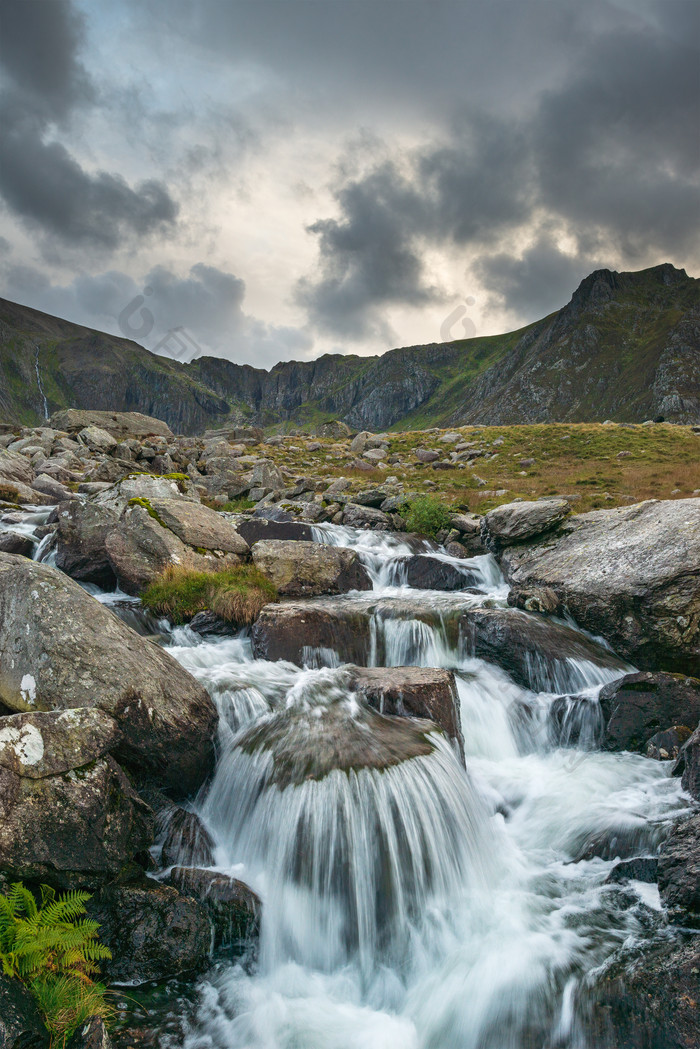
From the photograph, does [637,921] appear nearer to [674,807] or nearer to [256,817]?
[674,807]

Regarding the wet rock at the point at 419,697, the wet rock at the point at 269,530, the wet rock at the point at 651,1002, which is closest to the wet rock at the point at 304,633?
the wet rock at the point at 419,697

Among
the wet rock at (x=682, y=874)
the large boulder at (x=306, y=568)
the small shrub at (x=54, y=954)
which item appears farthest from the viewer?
the large boulder at (x=306, y=568)

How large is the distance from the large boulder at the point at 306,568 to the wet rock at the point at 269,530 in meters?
2.76

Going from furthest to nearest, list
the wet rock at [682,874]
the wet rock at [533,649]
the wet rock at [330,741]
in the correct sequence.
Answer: the wet rock at [533,649] → the wet rock at [330,741] → the wet rock at [682,874]

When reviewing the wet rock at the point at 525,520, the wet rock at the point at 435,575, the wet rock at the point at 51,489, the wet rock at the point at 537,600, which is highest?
the wet rock at the point at 51,489

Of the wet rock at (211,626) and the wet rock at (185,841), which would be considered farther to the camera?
the wet rock at (211,626)

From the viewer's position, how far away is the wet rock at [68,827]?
5160 mm

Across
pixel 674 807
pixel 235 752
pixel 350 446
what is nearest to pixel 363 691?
pixel 235 752

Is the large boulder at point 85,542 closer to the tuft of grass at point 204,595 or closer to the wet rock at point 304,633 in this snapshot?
the tuft of grass at point 204,595

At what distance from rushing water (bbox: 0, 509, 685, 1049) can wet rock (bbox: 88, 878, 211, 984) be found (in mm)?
534

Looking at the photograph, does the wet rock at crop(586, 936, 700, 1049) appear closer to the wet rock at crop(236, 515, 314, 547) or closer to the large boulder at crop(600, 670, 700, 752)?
the large boulder at crop(600, 670, 700, 752)

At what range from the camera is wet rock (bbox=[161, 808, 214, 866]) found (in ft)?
23.3

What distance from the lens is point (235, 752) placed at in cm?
891

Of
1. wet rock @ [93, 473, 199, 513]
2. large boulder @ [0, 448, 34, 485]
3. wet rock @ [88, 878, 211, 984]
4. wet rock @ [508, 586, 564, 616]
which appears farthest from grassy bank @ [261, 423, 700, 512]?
wet rock @ [88, 878, 211, 984]
